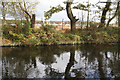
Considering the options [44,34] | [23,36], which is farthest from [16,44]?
[44,34]

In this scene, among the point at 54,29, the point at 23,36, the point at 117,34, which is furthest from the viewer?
the point at 117,34

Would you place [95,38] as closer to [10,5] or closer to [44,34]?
[44,34]

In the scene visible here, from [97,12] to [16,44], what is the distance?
16296 millimetres

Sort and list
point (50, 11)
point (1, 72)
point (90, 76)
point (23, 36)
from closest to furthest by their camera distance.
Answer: point (90, 76), point (1, 72), point (23, 36), point (50, 11)

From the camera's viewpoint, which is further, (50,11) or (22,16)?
(50,11)

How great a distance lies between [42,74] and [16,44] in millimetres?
9636

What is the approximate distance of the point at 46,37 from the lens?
15.1m

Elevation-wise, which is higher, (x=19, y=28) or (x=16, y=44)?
(x=19, y=28)

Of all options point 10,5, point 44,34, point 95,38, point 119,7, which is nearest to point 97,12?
point 119,7

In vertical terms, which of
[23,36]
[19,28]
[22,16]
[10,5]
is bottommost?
[23,36]

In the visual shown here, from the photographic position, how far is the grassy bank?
14.2m

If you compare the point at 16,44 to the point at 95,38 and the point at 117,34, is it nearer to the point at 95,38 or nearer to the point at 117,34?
the point at 95,38

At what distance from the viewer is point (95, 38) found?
54.5ft

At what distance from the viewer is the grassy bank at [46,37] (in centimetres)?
1417
